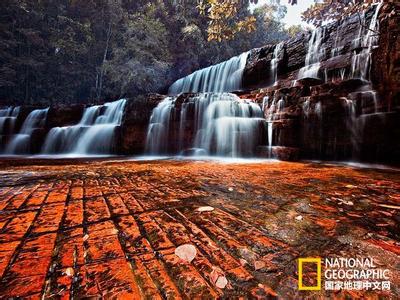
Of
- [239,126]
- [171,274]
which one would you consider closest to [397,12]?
[239,126]

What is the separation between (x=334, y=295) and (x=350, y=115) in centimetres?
→ 667

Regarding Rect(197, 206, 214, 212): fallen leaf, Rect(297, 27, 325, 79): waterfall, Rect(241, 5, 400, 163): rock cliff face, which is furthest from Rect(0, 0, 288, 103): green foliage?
Rect(197, 206, 214, 212): fallen leaf

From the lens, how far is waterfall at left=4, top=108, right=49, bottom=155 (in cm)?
973

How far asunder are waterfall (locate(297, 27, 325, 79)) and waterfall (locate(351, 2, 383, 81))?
5.66ft

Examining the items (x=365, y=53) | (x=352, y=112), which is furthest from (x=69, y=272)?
(x=365, y=53)

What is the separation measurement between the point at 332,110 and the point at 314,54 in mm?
6277

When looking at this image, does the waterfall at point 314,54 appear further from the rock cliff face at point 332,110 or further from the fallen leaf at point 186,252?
the fallen leaf at point 186,252

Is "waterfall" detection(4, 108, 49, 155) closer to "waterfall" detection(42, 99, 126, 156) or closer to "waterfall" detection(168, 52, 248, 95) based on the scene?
"waterfall" detection(42, 99, 126, 156)

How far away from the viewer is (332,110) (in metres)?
6.18

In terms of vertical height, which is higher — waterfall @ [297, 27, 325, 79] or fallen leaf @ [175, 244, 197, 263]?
waterfall @ [297, 27, 325, 79]

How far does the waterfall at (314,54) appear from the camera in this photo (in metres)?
10.5

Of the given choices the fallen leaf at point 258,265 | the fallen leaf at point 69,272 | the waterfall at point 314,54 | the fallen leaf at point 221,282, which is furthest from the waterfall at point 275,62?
the fallen leaf at point 69,272

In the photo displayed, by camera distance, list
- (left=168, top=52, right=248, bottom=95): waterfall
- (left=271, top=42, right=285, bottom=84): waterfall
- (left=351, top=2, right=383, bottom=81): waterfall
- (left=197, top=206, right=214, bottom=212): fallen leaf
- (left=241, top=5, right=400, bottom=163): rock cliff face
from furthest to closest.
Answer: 1. (left=168, top=52, right=248, bottom=95): waterfall
2. (left=271, top=42, right=285, bottom=84): waterfall
3. (left=351, top=2, right=383, bottom=81): waterfall
4. (left=241, top=5, right=400, bottom=163): rock cliff face
5. (left=197, top=206, right=214, bottom=212): fallen leaf

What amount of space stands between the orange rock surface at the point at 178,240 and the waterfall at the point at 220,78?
12858 millimetres
